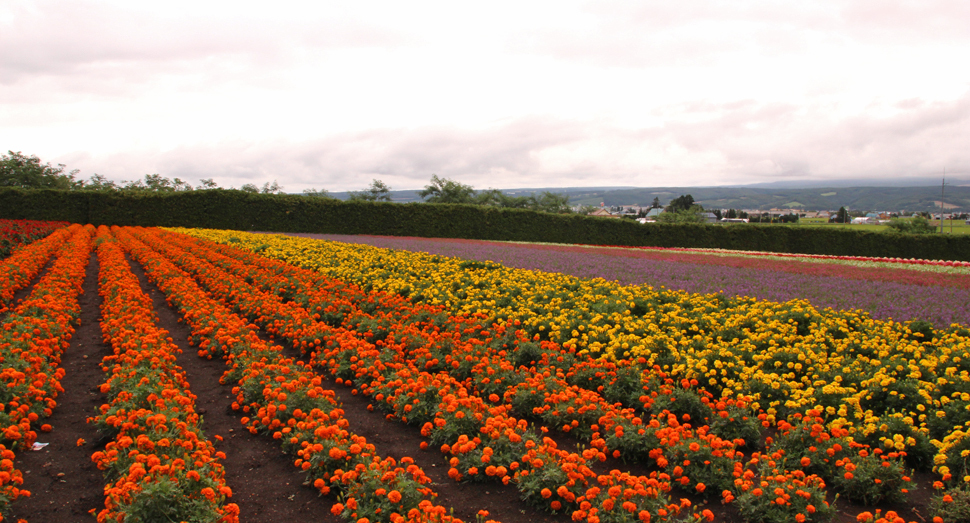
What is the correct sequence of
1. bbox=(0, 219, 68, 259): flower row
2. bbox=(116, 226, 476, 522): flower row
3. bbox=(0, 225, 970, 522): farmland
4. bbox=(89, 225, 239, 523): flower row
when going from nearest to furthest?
bbox=(89, 225, 239, 523): flower row
bbox=(116, 226, 476, 522): flower row
bbox=(0, 225, 970, 522): farmland
bbox=(0, 219, 68, 259): flower row

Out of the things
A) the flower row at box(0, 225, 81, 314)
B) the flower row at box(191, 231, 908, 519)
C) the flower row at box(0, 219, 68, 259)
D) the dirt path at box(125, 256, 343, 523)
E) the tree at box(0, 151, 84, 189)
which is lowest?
the dirt path at box(125, 256, 343, 523)

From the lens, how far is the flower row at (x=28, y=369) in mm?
3766

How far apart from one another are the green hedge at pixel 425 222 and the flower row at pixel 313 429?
27.1 metres

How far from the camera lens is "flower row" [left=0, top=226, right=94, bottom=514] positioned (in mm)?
3766

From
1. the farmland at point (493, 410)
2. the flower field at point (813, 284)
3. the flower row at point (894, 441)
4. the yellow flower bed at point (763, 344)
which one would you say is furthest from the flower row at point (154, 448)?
the flower field at point (813, 284)

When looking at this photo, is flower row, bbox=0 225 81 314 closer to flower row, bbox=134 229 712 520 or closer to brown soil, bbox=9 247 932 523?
brown soil, bbox=9 247 932 523

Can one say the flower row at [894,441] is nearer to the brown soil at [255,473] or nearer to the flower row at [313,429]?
the brown soil at [255,473]

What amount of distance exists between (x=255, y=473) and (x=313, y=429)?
1.88 feet

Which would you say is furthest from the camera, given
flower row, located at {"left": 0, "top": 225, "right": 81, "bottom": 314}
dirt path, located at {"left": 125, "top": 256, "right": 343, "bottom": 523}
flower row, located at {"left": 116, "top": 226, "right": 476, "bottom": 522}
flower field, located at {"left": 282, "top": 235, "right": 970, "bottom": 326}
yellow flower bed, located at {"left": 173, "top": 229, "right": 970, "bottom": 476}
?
Result: flower row, located at {"left": 0, "top": 225, "right": 81, "bottom": 314}

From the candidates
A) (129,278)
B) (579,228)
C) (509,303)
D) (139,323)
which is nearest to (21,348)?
(139,323)

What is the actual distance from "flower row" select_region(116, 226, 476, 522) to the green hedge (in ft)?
89.0

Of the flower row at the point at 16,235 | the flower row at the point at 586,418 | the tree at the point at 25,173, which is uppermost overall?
the tree at the point at 25,173

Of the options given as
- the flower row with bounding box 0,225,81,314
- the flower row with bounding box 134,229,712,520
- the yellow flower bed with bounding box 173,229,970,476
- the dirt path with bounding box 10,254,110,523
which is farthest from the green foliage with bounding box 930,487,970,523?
the flower row with bounding box 0,225,81,314

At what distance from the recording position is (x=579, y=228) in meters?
37.5
